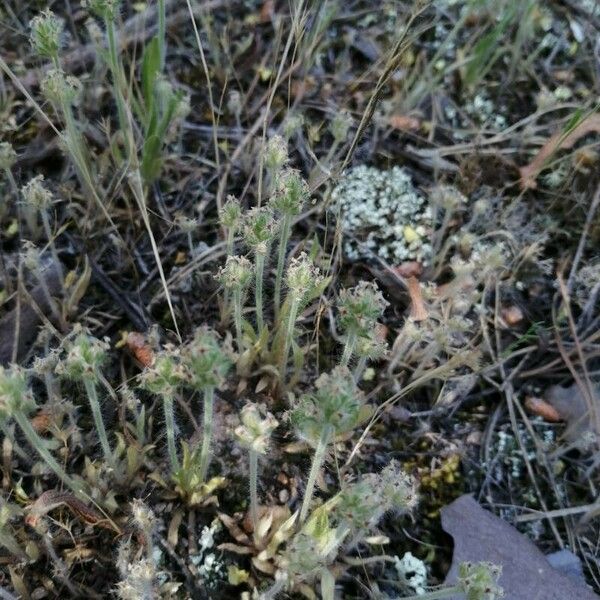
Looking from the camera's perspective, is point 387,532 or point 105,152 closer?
point 387,532

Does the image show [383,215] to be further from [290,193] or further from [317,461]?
[317,461]

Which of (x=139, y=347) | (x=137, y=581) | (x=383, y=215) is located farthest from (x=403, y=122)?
(x=137, y=581)

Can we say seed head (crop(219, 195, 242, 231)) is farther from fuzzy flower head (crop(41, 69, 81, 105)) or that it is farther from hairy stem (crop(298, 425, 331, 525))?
hairy stem (crop(298, 425, 331, 525))

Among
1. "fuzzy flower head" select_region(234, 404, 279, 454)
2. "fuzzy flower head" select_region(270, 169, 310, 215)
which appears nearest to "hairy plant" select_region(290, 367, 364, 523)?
"fuzzy flower head" select_region(234, 404, 279, 454)

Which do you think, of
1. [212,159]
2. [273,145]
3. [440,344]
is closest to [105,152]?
[212,159]

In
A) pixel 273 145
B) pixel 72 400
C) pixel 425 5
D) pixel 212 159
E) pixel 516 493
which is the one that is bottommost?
pixel 516 493

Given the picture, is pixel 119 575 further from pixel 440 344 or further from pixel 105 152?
pixel 105 152

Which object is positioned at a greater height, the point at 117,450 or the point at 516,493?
the point at 117,450

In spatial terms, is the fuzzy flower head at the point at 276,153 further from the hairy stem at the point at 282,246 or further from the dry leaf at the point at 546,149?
the dry leaf at the point at 546,149
